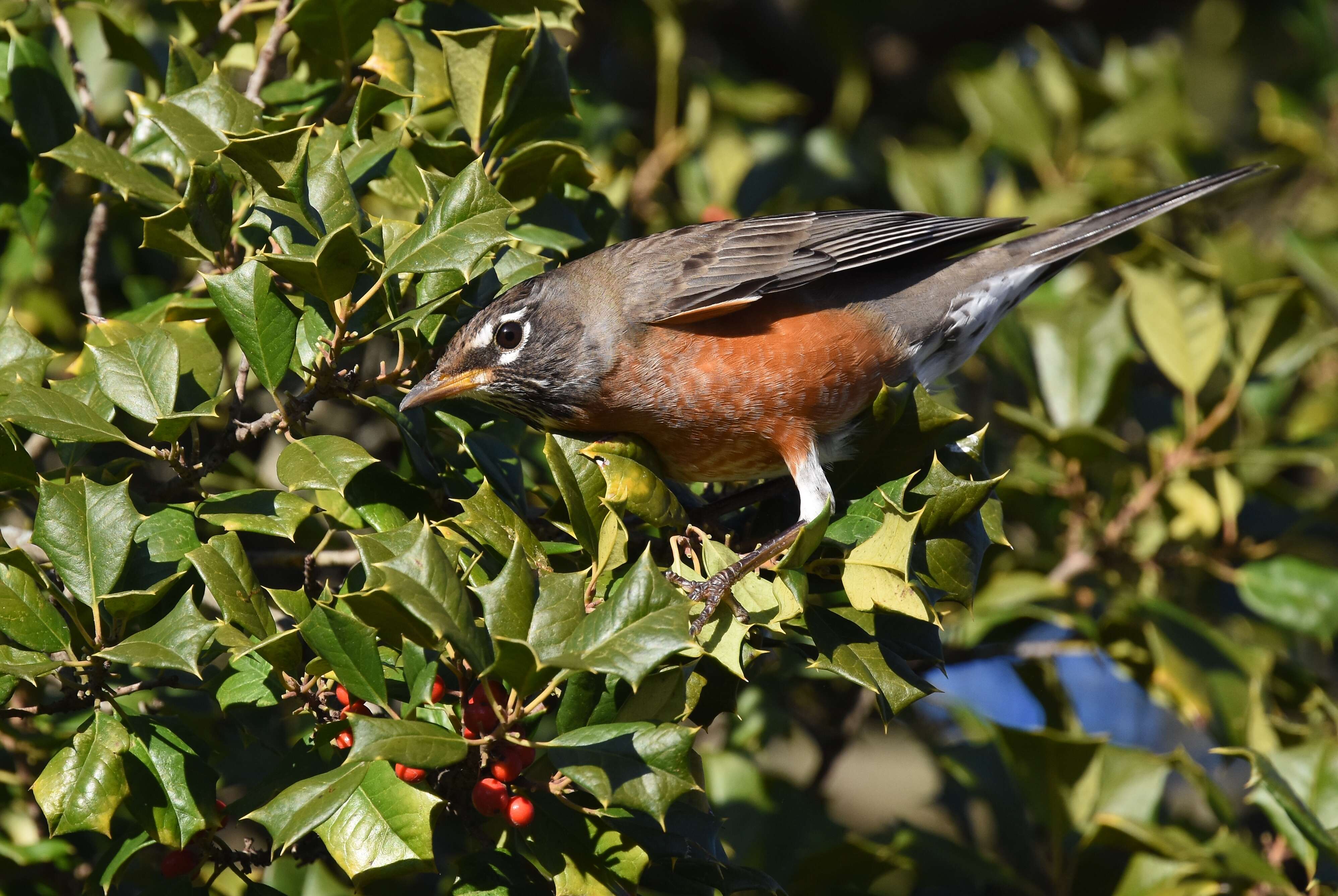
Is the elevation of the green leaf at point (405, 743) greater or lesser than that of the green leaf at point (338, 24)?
lesser

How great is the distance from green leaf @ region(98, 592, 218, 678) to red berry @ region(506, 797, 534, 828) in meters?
0.70

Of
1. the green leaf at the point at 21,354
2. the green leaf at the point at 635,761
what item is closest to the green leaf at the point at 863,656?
the green leaf at the point at 635,761

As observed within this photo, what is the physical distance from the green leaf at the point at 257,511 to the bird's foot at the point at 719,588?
0.95 meters

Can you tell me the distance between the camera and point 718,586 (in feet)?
8.42

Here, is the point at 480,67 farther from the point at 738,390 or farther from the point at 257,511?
the point at 257,511

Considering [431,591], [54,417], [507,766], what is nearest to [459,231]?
[431,591]

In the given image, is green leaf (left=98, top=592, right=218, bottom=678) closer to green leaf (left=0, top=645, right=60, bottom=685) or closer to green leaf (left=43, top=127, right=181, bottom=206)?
green leaf (left=0, top=645, right=60, bottom=685)

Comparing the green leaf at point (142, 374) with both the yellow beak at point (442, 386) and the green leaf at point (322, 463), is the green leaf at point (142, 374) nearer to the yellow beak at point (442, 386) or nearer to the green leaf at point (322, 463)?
the green leaf at point (322, 463)

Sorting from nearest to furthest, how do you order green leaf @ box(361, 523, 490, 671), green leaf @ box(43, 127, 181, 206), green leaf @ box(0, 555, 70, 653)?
green leaf @ box(361, 523, 490, 671) → green leaf @ box(0, 555, 70, 653) → green leaf @ box(43, 127, 181, 206)

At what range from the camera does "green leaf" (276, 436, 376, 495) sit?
2436 millimetres

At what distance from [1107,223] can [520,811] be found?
3.23 metres

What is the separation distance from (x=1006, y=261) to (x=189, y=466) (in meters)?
3.08

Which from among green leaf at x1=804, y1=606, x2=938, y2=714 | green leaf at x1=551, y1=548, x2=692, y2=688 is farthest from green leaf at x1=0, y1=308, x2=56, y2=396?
green leaf at x1=804, y1=606, x2=938, y2=714

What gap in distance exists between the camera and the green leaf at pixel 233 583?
7.38 ft
